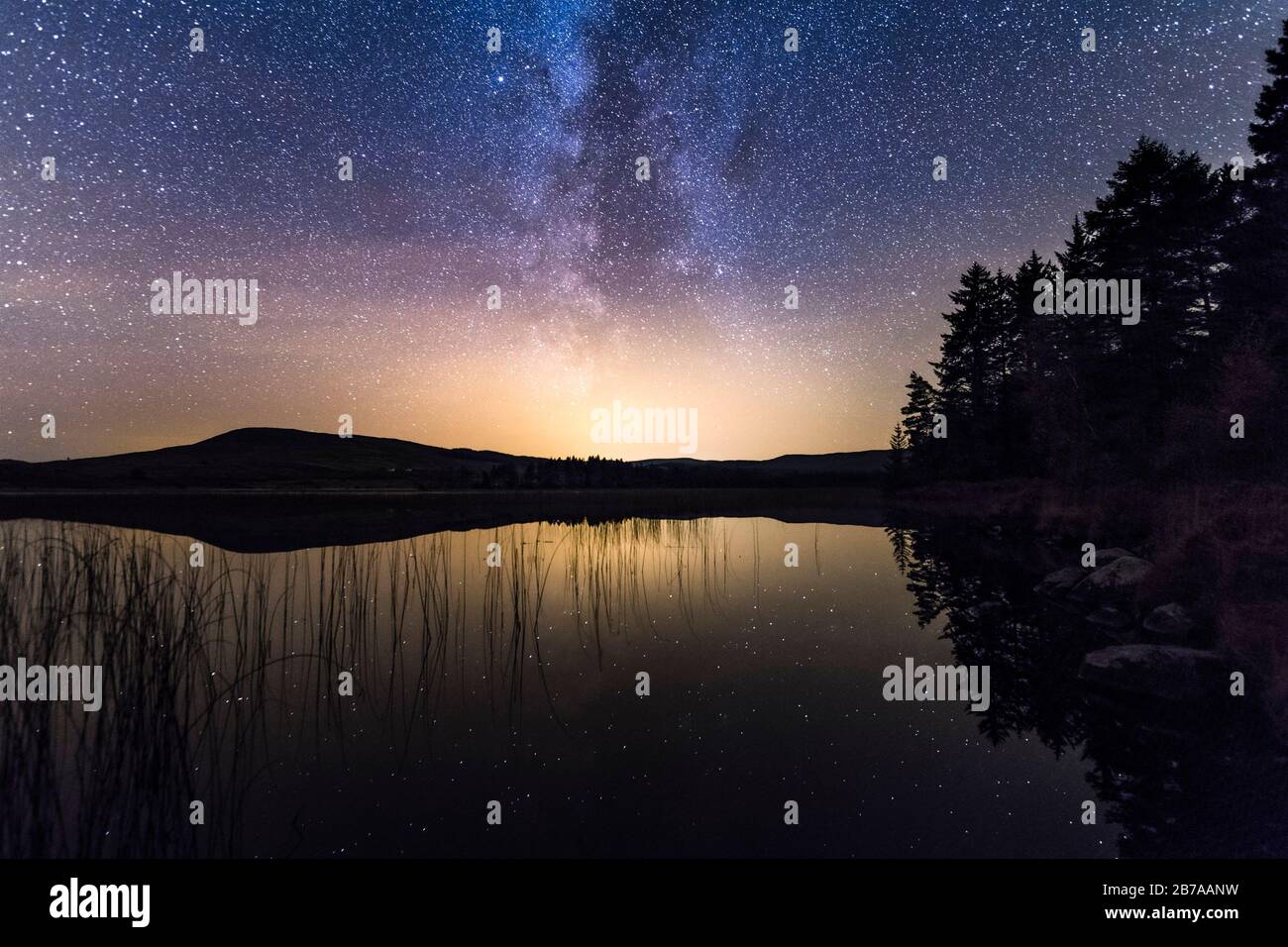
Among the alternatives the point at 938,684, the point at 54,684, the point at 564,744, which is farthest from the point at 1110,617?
the point at 54,684

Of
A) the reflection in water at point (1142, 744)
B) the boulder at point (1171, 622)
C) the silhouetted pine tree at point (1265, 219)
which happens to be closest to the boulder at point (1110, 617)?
the reflection in water at point (1142, 744)

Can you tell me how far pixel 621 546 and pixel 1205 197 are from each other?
26.8 metres

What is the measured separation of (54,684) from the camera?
6480 millimetres

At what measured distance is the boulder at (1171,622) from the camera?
8.84m

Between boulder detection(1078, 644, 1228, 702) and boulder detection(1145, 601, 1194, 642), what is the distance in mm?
1832

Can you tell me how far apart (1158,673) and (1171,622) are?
2720mm

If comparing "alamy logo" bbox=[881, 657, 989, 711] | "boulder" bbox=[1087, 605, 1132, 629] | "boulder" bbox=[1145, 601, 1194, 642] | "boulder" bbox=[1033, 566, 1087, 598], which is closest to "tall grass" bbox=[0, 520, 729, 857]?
"alamy logo" bbox=[881, 657, 989, 711]

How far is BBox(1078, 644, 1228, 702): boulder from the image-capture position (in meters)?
6.99

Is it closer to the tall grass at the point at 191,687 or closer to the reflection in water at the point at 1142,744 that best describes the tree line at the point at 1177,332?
the reflection in water at the point at 1142,744

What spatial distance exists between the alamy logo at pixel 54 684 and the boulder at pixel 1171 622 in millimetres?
16473

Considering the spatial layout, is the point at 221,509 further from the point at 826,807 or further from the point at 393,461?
the point at 393,461
